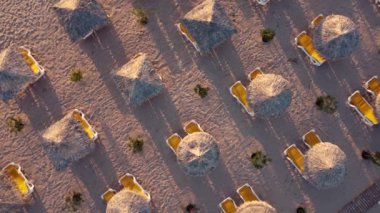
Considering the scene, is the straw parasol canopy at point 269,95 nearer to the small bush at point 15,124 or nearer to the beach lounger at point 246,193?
the beach lounger at point 246,193

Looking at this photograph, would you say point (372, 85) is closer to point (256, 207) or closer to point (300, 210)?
point (300, 210)

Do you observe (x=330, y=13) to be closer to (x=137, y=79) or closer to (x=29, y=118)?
(x=137, y=79)

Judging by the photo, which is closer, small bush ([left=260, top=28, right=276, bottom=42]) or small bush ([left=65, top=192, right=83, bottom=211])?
small bush ([left=65, top=192, right=83, bottom=211])

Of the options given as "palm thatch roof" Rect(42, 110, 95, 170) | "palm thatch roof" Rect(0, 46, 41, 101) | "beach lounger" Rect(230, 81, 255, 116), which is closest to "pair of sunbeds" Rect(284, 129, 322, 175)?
"beach lounger" Rect(230, 81, 255, 116)

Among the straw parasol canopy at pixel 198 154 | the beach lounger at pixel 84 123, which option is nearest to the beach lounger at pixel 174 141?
the straw parasol canopy at pixel 198 154

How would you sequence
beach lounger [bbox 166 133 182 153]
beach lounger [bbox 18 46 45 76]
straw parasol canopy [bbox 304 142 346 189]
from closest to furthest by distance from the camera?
straw parasol canopy [bbox 304 142 346 189]
beach lounger [bbox 18 46 45 76]
beach lounger [bbox 166 133 182 153]

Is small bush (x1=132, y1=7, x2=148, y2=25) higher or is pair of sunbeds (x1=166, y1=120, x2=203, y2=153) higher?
small bush (x1=132, y1=7, x2=148, y2=25)

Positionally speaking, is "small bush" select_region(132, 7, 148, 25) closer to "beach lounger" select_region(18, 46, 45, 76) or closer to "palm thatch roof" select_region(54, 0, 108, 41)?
"palm thatch roof" select_region(54, 0, 108, 41)
